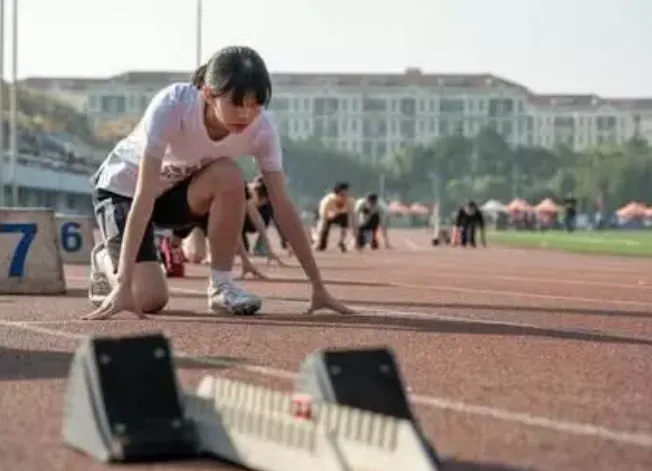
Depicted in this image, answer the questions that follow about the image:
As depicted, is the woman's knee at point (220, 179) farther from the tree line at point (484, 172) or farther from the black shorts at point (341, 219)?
the tree line at point (484, 172)

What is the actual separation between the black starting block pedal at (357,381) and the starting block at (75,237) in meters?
18.1

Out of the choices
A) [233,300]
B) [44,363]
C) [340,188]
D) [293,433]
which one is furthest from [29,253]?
[340,188]

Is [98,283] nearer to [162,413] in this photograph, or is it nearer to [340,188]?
[162,413]

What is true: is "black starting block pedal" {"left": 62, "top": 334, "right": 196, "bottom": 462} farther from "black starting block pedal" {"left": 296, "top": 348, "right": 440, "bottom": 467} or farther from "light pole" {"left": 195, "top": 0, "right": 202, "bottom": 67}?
"light pole" {"left": 195, "top": 0, "right": 202, "bottom": 67}

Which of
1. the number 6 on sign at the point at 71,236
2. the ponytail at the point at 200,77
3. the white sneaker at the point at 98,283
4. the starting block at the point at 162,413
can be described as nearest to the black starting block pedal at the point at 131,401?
the starting block at the point at 162,413

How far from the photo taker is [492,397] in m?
5.71

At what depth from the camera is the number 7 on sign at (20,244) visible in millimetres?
12734

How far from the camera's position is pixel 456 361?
6.93 metres

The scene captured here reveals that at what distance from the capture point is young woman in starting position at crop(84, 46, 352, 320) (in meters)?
8.49

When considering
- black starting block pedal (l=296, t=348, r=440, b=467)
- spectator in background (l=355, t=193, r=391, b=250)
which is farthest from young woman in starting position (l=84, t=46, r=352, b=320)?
spectator in background (l=355, t=193, r=391, b=250)

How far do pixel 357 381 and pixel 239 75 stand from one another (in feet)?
14.2

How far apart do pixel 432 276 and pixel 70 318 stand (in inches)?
384

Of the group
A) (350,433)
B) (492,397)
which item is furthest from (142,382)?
(492,397)

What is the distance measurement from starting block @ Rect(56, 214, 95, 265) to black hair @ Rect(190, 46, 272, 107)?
1385cm
